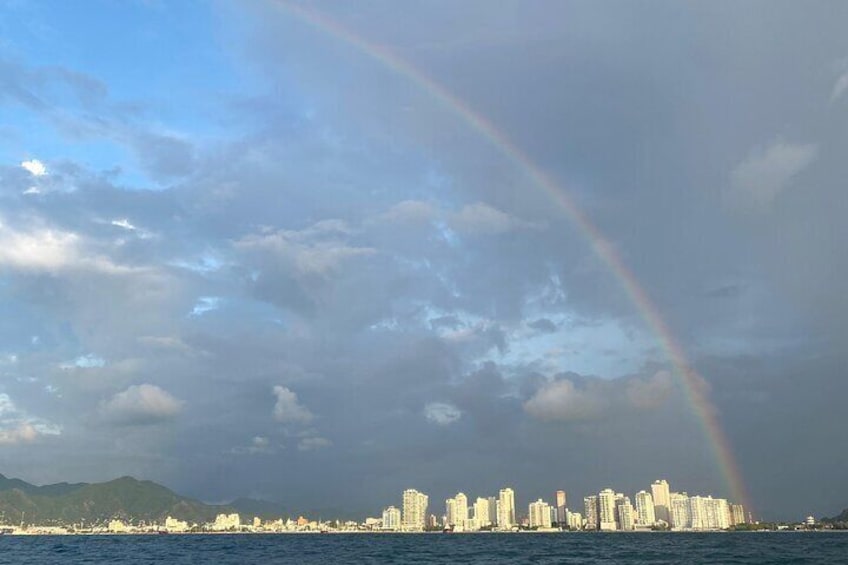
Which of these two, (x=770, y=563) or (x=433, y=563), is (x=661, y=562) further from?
(x=433, y=563)

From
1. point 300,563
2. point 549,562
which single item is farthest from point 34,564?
point 549,562

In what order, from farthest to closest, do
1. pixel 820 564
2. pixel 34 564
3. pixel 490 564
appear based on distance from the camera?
pixel 34 564 < pixel 490 564 < pixel 820 564

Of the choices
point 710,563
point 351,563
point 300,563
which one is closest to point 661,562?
point 710,563

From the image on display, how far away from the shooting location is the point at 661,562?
9425 centimetres

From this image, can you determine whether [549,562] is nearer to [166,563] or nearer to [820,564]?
[820,564]

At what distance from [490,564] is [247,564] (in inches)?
1380

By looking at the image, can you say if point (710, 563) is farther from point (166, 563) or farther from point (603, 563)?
point (166, 563)

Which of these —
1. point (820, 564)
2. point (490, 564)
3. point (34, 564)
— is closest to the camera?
point (820, 564)

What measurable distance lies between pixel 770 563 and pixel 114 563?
99201 millimetres

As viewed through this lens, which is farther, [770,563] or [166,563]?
[166,563]

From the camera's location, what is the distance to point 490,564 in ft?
306

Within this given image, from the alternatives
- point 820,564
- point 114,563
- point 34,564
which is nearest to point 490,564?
point 820,564

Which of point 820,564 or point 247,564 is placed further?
point 247,564

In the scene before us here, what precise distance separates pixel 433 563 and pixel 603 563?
24.5m
